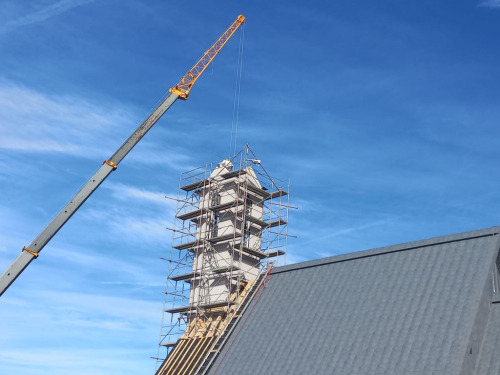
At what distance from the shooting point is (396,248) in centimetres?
4884

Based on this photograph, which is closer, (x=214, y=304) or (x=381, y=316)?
(x=381, y=316)

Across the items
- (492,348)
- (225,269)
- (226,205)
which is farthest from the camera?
(226,205)

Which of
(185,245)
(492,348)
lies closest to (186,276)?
(185,245)

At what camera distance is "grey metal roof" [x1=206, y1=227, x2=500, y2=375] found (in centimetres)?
3987

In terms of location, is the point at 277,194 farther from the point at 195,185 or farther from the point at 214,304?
the point at 214,304

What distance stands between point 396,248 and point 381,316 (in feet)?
20.4

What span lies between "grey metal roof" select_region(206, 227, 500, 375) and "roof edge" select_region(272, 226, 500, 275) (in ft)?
0.25

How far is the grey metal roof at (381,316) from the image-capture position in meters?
39.9

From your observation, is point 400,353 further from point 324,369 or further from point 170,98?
point 170,98

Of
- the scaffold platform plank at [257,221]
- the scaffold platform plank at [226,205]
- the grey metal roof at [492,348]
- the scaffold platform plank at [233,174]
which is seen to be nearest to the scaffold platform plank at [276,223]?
the scaffold platform plank at [257,221]

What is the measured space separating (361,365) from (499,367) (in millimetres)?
7752

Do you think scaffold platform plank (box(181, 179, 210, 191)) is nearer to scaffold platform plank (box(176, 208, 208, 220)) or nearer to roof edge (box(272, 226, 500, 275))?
scaffold platform plank (box(176, 208, 208, 220))

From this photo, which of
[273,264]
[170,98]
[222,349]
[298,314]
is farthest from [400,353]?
[170,98]

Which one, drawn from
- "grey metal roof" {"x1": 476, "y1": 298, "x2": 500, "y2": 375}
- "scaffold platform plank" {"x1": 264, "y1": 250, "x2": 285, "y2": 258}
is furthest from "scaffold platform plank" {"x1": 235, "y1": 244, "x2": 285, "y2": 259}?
"grey metal roof" {"x1": 476, "y1": 298, "x2": 500, "y2": 375}
